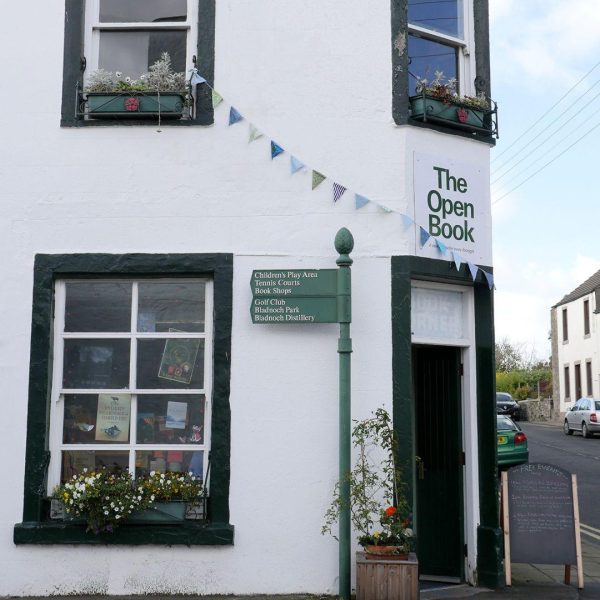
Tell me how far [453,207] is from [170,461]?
3.50 metres

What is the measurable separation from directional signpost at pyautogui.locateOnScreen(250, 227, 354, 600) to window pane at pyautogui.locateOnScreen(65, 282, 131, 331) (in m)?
1.20

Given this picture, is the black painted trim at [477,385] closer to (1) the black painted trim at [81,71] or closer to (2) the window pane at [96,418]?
(1) the black painted trim at [81,71]

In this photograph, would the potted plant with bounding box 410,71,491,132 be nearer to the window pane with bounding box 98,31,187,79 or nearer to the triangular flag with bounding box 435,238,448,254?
the triangular flag with bounding box 435,238,448,254

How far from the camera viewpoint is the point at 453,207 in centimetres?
827

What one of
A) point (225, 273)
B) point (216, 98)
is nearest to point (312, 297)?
point (225, 273)

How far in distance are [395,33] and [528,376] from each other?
164 feet

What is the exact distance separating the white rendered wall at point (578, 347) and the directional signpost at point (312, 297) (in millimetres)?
36588

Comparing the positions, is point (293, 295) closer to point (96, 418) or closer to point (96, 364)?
point (96, 364)

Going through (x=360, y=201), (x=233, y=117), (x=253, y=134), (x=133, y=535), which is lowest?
(x=133, y=535)

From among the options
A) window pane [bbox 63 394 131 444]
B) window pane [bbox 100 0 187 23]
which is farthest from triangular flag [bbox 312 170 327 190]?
window pane [bbox 63 394 131 444]

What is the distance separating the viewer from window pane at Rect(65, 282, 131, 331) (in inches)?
313

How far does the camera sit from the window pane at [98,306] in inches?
313

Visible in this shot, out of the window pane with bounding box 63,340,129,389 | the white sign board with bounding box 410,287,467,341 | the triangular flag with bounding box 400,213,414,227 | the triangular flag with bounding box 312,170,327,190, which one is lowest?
the window pane with bounding box 63,340,129,389

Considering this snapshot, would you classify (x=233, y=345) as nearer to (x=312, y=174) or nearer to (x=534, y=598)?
(x=312, y=174)
